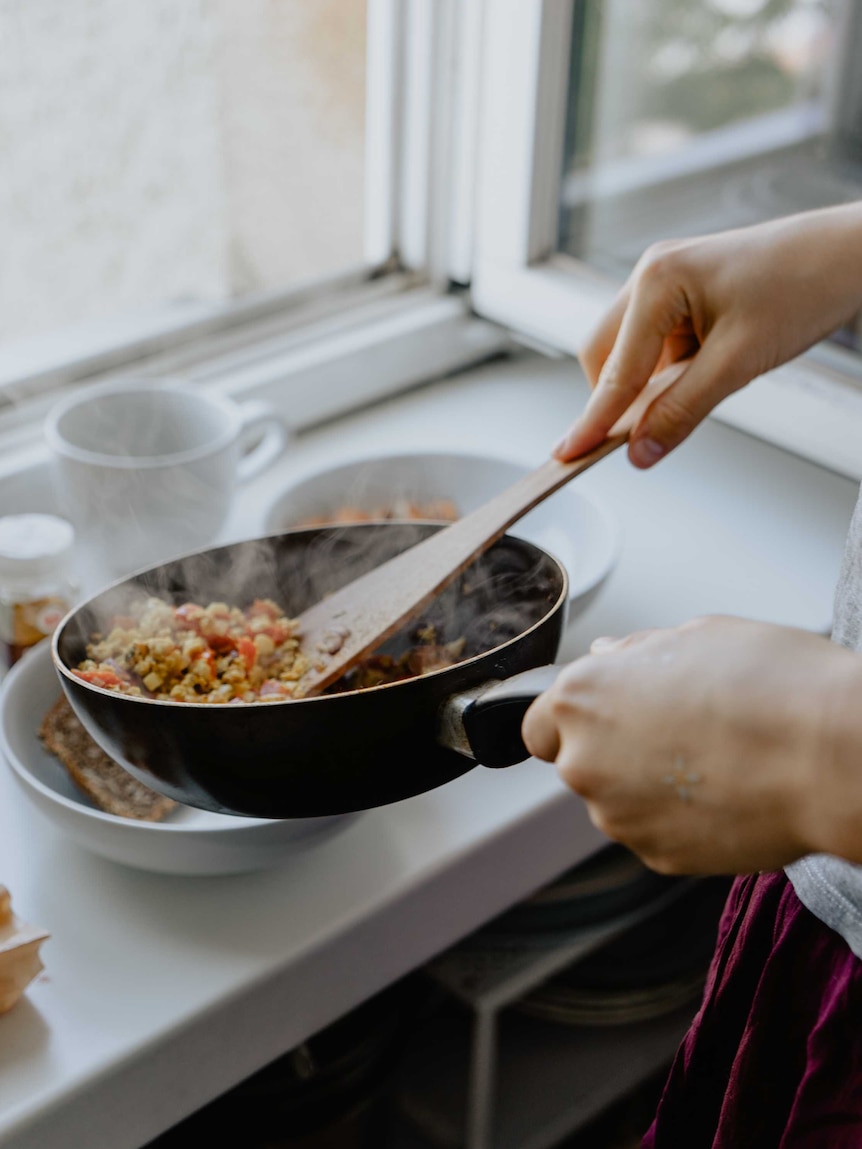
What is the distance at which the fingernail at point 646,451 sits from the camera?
69 cm

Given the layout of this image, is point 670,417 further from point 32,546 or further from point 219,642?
point 32,546

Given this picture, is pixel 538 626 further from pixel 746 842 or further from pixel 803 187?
pixel 803 187

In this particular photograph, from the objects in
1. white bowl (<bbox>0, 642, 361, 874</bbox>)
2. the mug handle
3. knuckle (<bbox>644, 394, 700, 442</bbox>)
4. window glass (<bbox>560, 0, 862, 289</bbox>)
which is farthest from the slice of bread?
window glass (<bbox>560, 0, 862, 289</bbox>)

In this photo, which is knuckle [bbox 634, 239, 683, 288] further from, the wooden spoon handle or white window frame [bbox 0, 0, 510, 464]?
white window frame [bbox 0, 0, 510, 464]

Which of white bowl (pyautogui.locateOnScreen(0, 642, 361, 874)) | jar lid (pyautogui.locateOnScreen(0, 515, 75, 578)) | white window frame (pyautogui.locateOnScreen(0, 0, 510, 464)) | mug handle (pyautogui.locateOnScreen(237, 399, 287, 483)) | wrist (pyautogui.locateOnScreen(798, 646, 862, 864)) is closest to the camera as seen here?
wrist (pyautogui.locateOnScreen(798, 646, 862, 864))

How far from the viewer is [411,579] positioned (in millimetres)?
653

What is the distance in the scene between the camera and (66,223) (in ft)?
3.26

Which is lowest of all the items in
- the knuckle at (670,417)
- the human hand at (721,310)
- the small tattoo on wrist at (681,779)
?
the small tattoo on wrist at (681,779)

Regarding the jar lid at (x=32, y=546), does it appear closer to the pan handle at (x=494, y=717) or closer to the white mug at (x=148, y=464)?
the white mug at (x=148, y=464)

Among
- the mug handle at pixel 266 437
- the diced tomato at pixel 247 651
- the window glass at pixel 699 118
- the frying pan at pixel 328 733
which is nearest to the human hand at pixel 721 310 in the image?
the frying pan at pixel 328 733

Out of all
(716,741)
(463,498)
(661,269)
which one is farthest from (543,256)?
(716,741)

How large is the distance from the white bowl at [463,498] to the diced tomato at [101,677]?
0.98 ft

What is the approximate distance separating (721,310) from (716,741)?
332 millimetres

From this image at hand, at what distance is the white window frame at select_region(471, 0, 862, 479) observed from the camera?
37.6 inches
